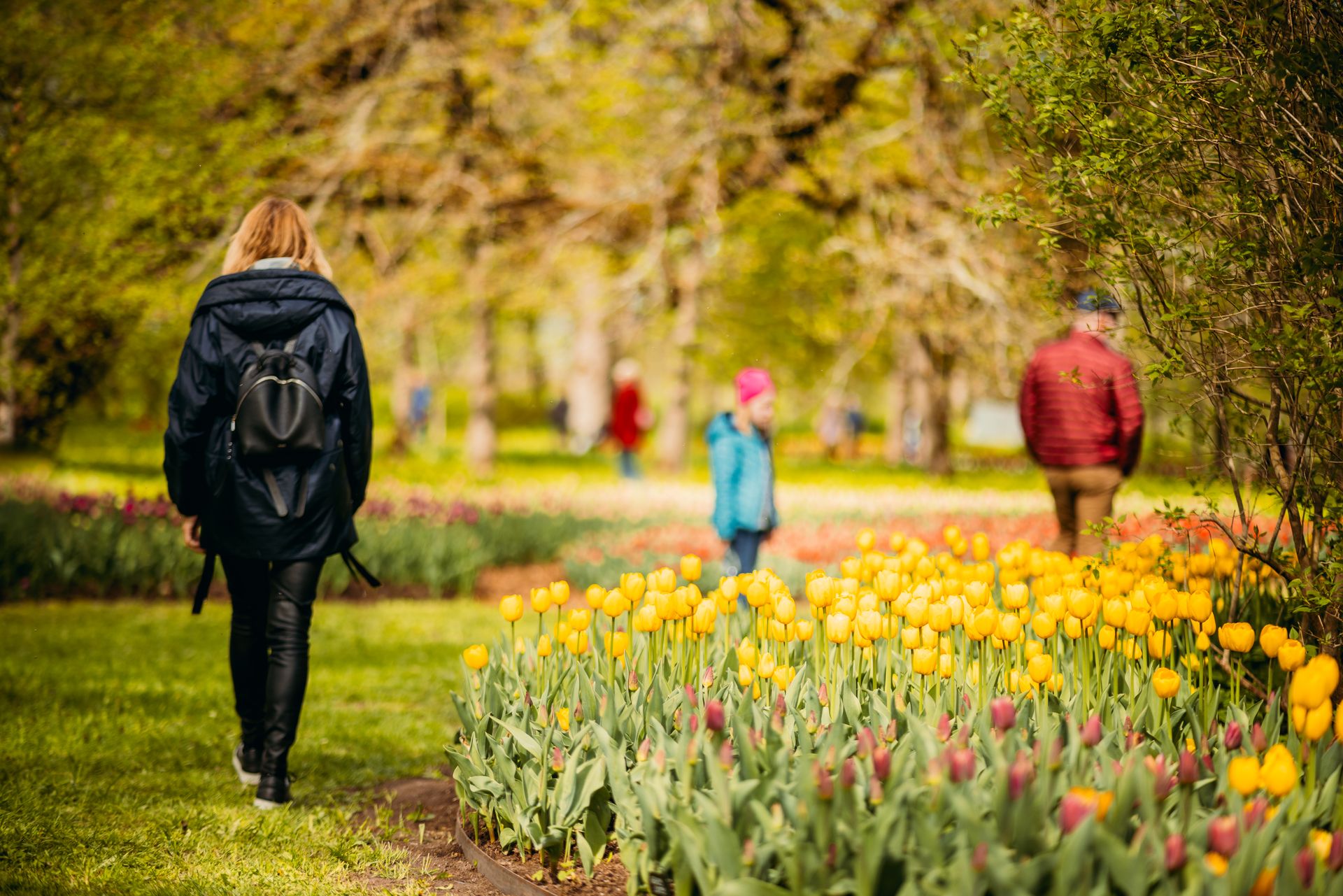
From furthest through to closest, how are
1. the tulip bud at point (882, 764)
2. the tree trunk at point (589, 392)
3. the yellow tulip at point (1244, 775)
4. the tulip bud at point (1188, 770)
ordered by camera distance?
the tree trunk at point (589, 392) < the tulip bud at point (882, 764) < the tulip bud at point (1188, 770) < the yellow tulip at point (1244, 775)

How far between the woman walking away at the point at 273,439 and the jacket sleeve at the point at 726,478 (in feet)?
8.44

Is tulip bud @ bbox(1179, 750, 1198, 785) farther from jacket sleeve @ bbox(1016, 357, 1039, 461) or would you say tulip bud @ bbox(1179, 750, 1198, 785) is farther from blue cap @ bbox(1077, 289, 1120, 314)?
jacket sleeve @ bbox(1016, 357, 1039, 461)

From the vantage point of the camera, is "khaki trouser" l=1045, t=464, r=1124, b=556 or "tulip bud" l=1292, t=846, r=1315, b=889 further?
"khaki trouser" l=1045, t=464, r=1124, b=556

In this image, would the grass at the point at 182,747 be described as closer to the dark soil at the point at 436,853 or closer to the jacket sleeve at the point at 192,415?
the dark soil at the point at 436,853

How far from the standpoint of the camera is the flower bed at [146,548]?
752 centimetres

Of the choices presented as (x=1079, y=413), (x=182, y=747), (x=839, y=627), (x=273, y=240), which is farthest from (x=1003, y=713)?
(x=1079, y=413)

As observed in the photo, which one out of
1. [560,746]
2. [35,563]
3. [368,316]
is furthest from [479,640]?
[368,316]

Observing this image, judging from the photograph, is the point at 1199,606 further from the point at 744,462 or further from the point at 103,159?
the point at 103,159

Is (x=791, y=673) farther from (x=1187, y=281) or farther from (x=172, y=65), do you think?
(x=172, y=65)

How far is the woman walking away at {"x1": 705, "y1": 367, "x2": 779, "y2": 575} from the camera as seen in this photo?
609 cm

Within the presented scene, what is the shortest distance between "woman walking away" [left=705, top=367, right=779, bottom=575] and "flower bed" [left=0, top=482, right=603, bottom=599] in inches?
125

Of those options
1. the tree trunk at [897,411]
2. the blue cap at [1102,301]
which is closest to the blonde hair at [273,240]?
the blue cap at [1102,301]

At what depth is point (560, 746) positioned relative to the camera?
121 inches

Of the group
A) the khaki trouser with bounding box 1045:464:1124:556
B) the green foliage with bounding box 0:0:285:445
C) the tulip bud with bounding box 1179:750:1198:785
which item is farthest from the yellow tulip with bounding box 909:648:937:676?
the green foliage with bounding box 0:0:285:445
